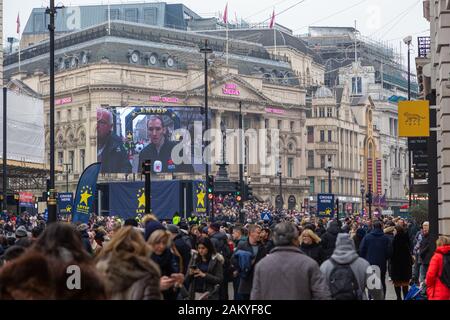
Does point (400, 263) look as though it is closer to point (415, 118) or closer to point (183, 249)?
point (415, 118)

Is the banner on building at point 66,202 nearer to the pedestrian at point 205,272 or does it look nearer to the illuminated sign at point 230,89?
the pedestrian at point 205,272

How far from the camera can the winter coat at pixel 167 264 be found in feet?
41.9

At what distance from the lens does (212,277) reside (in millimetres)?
15914

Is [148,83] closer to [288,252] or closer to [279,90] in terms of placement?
[279,90]

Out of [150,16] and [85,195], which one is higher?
[150,16]

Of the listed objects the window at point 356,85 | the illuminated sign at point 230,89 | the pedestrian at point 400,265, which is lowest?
the pedestrian at point 400,265

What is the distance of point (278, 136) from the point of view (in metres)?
138

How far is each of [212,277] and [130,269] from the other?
5.76 m

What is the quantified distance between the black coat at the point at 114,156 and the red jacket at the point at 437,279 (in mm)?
82752

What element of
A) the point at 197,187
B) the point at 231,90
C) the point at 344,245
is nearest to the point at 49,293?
the point at 344,245

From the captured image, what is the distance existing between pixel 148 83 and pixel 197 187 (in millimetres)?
72710

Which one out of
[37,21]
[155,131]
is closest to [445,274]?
[155,131]

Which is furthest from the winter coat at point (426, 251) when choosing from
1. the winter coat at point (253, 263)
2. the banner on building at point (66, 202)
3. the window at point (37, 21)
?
the window at point (37, 21)

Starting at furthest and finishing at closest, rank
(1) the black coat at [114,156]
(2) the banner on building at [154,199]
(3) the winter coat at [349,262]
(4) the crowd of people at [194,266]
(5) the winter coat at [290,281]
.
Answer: (1) the black coat at [114,156]
(2) the banner on building at [154,199]
(3) the winter coat at [349,262]
(5) the winter coat at [290,281]
(4) the crowd of people at [194,266]
